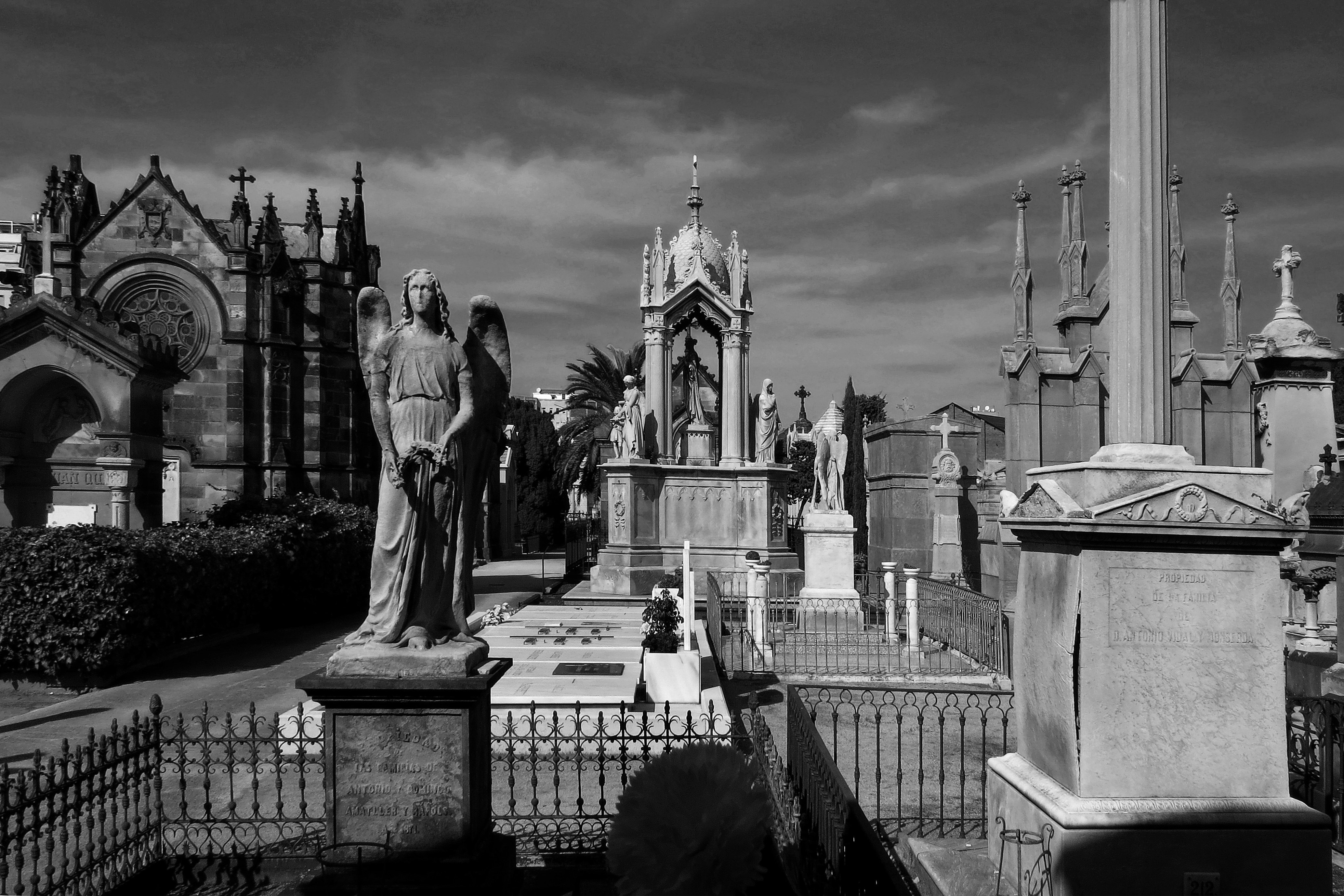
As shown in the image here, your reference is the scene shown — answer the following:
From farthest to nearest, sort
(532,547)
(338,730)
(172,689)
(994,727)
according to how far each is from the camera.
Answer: (532,547) → (172,689) → (994,727) → (338,730)

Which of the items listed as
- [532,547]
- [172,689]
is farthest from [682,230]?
[532,547]

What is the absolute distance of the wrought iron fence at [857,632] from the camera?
46.0ft

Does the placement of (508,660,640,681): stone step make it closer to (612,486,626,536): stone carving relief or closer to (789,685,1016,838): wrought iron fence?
(789,685,1016,838): wrought iron fence

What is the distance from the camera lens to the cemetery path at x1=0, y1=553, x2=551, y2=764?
407 inches

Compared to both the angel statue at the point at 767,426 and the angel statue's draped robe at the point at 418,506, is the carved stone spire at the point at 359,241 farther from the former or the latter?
the angel statue's draped robe at the point at 418,506

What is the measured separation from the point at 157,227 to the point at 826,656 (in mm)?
19283

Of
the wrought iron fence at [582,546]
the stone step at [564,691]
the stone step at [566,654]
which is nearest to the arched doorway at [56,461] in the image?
the stone step at [566,654]

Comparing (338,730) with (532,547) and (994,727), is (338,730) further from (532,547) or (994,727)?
(532,547)

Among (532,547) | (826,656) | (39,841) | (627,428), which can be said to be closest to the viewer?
(39,841)

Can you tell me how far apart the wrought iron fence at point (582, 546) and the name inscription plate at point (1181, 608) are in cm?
2105

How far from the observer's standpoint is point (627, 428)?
72.8 ft

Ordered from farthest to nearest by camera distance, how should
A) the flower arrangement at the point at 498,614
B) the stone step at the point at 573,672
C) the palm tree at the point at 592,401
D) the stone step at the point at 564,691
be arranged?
the palm tree at the point at 592,401
the flower arrangement at the point at 498,614
the stone step at the point at 573,672
the stone step at the point at 564,691

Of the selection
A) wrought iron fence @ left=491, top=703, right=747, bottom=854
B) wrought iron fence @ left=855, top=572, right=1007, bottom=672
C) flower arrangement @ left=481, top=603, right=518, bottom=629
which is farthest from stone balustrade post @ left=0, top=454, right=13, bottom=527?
wrought iron fence @ left=855, top=572, right=1007, bottom=672

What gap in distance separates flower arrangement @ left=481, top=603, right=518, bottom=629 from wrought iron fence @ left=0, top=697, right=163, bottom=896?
9592mm
